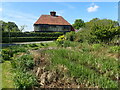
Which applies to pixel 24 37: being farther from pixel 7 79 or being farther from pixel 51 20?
pixel 7 79

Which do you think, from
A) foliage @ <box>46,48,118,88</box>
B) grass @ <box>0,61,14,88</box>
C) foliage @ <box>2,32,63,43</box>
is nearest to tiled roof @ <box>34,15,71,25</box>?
foliage @ <box>2,32,63,43</box>

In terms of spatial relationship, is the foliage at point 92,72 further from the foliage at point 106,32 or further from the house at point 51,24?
the house at point 51,24

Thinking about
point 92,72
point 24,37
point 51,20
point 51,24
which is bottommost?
point 92,72

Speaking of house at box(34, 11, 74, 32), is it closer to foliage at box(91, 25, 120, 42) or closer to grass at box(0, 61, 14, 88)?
foliage at box(91, 25, 120, 42)

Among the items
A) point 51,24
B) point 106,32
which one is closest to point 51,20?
point 51,24

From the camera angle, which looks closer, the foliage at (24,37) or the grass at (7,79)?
the grass at (7,79)

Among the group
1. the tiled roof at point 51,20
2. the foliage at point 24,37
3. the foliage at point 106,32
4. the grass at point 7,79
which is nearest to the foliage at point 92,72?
the grass at point 7,79

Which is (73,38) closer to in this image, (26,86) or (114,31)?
(114,31)

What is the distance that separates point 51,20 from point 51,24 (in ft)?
4.88

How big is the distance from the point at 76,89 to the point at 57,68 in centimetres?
137

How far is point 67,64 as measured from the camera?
479 cm

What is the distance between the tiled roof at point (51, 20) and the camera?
34125mm

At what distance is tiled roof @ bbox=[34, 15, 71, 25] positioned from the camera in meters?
34.1

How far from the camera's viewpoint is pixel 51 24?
34.6m
